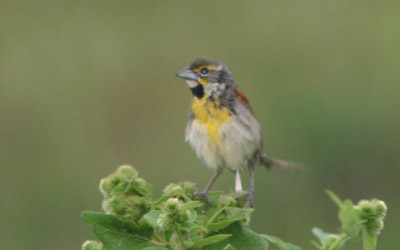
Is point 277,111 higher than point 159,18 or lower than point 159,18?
lower

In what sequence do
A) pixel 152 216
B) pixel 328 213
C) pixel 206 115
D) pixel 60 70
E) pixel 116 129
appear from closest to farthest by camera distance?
pixel 152 216
pixel 206 115
pixel 328 213
pixel 116 129
pixel 60 70

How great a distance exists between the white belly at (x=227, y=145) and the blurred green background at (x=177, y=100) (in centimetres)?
348

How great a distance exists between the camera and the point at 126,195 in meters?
2.85

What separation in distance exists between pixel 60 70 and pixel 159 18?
50.7 inches

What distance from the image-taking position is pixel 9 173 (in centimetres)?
1001

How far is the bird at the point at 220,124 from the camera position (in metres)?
4.61

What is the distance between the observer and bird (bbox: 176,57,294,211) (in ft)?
15.1

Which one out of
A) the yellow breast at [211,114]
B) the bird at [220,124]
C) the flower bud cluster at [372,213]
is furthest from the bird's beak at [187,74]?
the flower bud cluster at [372,213]

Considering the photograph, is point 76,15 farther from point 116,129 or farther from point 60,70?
point 116,129

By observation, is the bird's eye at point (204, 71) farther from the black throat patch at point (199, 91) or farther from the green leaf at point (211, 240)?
the green leaf at point (211, 240)

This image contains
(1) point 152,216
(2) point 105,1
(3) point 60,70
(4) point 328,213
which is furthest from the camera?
(2) point 105,1

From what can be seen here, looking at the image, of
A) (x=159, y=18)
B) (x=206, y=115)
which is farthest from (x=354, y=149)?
(x=206, y=115)

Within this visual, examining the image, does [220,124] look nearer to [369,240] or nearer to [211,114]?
[211,114]

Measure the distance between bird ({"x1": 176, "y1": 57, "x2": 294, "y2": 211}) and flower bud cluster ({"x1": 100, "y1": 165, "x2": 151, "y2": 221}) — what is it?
1.67 metres
